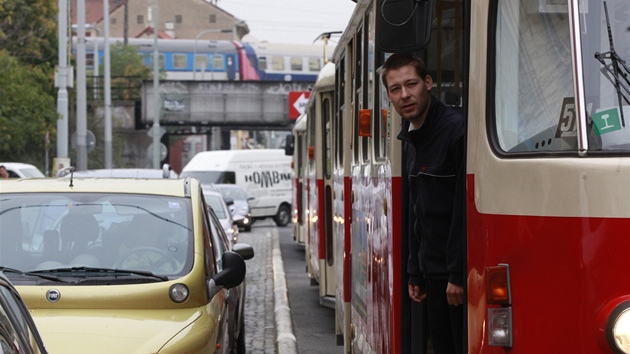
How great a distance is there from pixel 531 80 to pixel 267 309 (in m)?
11.3

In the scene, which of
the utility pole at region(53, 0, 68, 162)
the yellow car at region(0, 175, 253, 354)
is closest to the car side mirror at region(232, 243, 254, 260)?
the yellow car at region(0, 175, 253, 354)

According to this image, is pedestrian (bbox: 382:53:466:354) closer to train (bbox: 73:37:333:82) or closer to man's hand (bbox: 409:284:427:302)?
man's hand (bbox: 409:284:427:302)

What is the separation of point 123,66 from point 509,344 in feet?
227

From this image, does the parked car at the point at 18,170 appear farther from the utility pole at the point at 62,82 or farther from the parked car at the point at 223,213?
the parked car at the point at 223,213

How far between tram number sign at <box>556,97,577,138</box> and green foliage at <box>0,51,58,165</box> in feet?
95.8

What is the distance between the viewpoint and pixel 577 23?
4457 mm

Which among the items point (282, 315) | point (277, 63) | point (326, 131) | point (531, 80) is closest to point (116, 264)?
point (531, 80)

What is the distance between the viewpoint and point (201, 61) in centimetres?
7731

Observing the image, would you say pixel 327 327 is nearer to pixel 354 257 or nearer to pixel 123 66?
pixel 354 257

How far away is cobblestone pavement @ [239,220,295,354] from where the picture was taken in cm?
1210

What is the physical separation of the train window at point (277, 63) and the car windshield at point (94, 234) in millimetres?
69298

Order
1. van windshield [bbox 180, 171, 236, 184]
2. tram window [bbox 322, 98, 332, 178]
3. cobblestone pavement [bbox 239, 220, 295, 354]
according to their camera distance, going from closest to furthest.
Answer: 1. cobblestone pavement [bbox 239, 220, 295, 354]
2. tram window [bbox 322, 98, 332, 178]
3. van windshield [bbox 180, 171, 236, 184]

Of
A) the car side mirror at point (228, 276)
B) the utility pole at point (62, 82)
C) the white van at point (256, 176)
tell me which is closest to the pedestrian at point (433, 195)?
the car side mirror at point (228, 276)

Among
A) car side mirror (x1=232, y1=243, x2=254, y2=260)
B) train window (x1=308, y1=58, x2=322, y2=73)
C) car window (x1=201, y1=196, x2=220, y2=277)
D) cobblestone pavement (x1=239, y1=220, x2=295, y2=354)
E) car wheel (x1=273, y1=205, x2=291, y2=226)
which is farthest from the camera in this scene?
train window (x1=308, y1=58, x2=322, y2=73)
